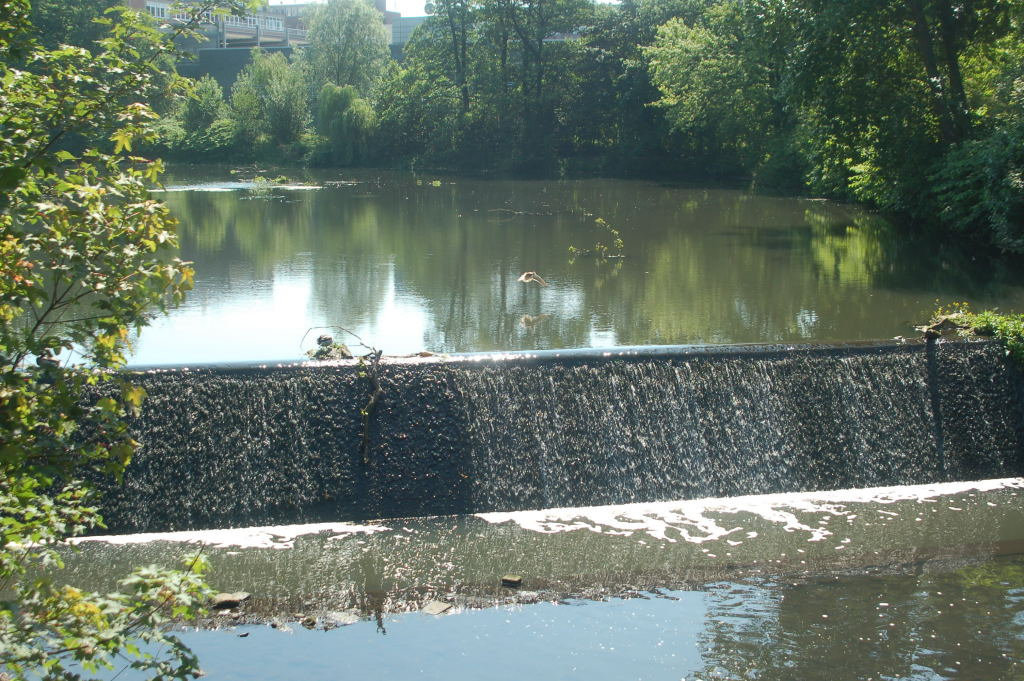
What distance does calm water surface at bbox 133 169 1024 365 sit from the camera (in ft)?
32.2

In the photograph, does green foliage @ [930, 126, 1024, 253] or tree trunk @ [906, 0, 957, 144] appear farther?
tree trunk @ [906, 0, 957, 144]

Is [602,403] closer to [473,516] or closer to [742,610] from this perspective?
[473,516]

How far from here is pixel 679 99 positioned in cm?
2872

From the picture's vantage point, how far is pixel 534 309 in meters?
10.9

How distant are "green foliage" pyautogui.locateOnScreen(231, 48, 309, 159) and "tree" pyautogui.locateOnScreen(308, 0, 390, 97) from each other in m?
2.00

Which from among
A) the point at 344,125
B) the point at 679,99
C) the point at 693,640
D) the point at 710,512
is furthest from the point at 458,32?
the point at 693,640

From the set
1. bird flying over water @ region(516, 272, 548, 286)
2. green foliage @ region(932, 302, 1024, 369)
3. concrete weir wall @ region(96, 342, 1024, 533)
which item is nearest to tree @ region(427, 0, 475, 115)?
bird flying over water @ region(516, 272, 548, 286)

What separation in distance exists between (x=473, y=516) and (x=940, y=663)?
3.09 metres

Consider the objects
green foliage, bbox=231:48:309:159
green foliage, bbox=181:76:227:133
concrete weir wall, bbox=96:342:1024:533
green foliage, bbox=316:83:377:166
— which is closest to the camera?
concrete weir wall, bbox=96:342:1024:533

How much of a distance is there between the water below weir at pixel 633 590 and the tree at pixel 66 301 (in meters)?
2.34

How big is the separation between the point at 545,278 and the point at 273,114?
2902 centimetres

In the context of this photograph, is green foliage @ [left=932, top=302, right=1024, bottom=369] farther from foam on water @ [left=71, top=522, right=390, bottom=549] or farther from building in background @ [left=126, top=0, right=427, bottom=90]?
building in background @ [left=126, top=0, right=427, bottom=90]

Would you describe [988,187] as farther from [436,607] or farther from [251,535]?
[251,535]

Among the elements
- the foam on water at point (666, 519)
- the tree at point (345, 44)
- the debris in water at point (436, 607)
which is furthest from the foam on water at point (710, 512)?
the tree at point (345, 44)
